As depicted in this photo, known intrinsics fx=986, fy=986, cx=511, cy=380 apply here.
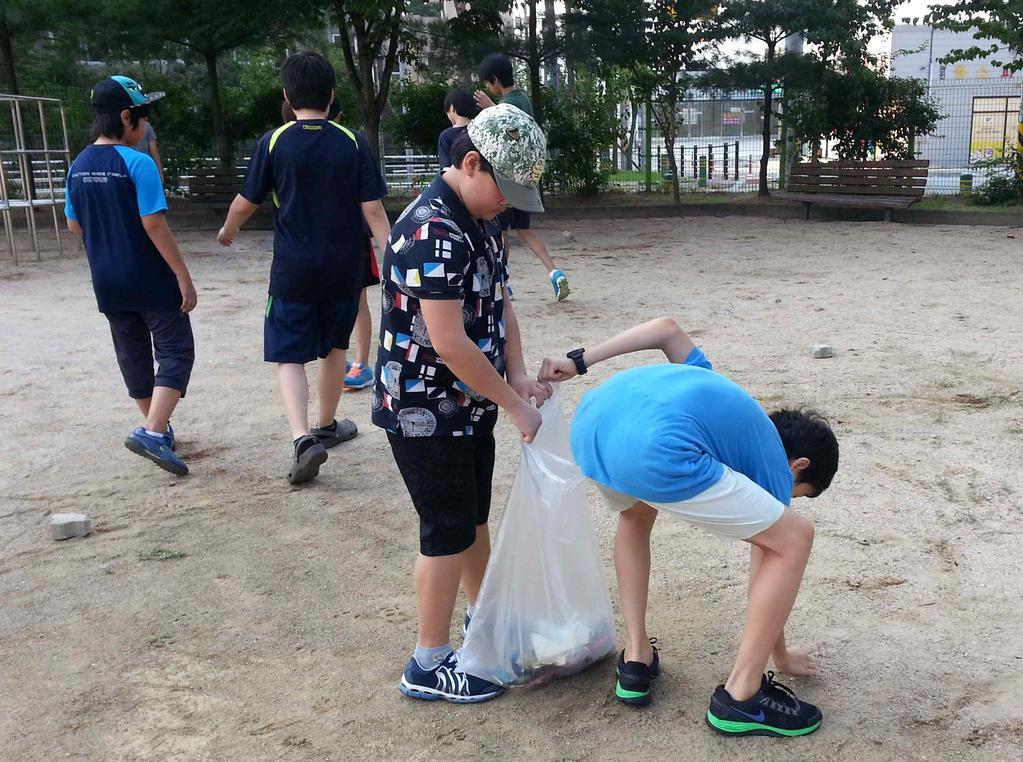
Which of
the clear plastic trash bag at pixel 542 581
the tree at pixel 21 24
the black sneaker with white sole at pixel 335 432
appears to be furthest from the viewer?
the tree at pixel 21 24

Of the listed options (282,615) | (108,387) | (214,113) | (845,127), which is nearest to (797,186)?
(845,127)

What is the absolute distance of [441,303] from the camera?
7.48ft

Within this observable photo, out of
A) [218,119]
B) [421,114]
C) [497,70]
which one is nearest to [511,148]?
[497,70]

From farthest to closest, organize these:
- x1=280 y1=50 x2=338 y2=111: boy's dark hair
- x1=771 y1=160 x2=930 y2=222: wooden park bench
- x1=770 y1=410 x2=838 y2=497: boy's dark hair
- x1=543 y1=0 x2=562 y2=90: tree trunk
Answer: x1=543 y1=0 x2=562 y2=90: tree trunk
x1=771 y1=160 x2=930 y2=222: wooden park bench
x1=280 y1=50 x2=338 y2=111: boy's dark hair
x1=770 y1=410 x2=838 y2=497: boy's dark hair

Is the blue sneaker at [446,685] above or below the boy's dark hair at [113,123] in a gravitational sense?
below

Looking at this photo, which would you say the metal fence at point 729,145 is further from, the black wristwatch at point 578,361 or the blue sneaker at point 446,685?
the blue sneaker at point 446,685

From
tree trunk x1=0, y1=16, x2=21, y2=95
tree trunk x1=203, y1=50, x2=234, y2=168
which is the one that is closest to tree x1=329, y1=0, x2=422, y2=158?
tree trunk x1=203, y1=50, x2=234, y2=168

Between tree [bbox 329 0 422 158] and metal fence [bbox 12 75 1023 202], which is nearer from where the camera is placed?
tree [bbox 329 0 422 158]

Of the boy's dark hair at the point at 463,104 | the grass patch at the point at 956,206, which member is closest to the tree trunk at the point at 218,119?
the boy's dark hair at the point at 463,104

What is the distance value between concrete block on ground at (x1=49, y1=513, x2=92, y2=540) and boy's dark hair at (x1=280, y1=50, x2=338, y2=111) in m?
1.93

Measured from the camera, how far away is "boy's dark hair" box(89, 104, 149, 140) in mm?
4242

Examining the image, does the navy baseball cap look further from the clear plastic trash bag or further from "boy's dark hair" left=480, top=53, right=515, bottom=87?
"boy's dark hair" left=480, top=53, right=515, bottom=87

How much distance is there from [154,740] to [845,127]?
15.0m

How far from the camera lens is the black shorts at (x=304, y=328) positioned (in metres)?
4.34
